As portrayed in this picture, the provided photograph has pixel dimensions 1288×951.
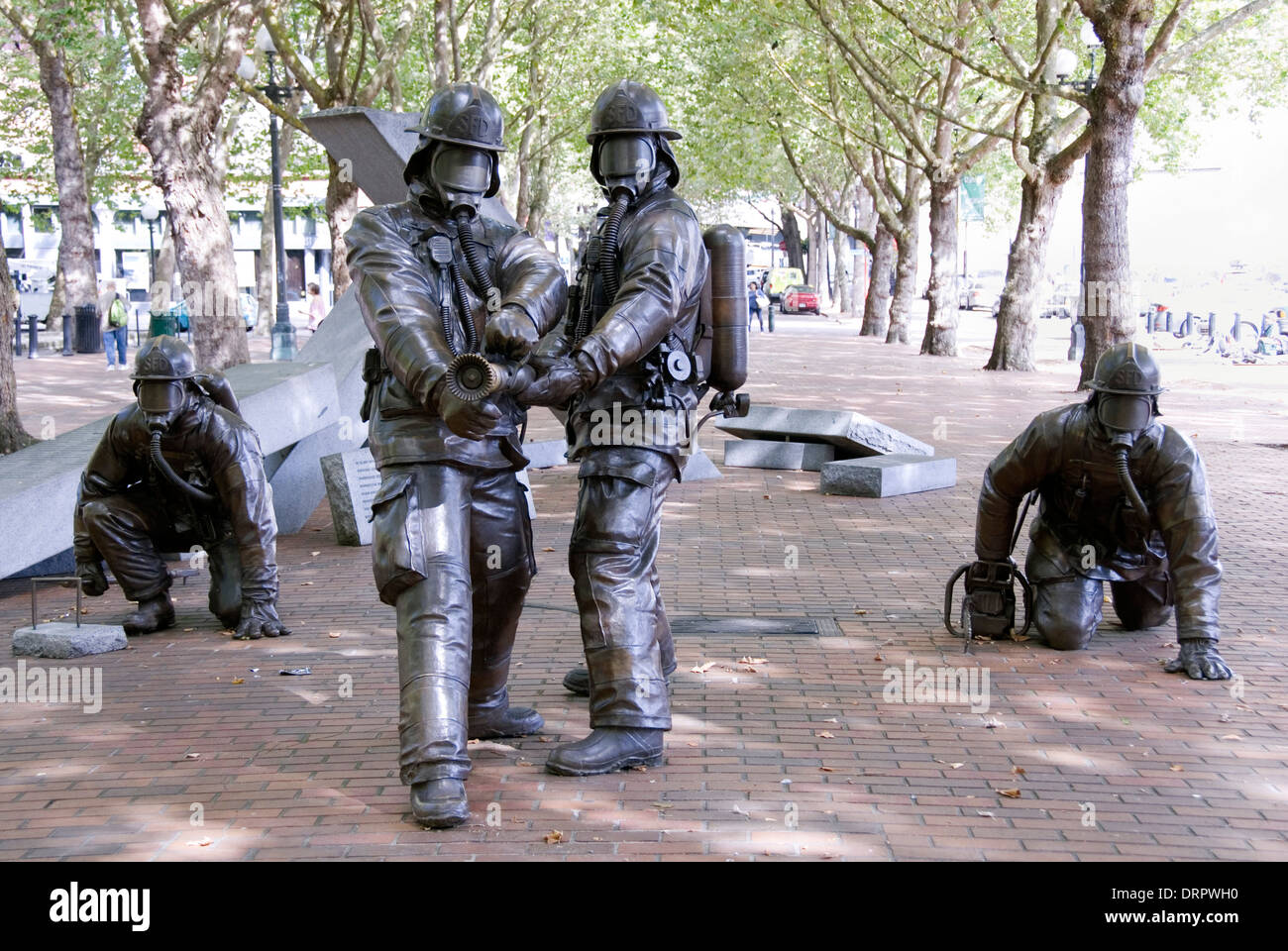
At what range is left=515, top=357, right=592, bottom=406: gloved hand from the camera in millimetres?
4410

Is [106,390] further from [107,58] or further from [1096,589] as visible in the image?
[1096,589]

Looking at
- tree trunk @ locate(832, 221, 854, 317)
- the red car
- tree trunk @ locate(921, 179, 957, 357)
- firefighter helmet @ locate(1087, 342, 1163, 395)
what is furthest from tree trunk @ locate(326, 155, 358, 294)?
the red car

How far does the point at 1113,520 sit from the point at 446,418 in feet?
12.6

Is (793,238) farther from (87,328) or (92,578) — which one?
(92,578)

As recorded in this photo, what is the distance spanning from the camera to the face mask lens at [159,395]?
6945mm

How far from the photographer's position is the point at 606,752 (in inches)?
193

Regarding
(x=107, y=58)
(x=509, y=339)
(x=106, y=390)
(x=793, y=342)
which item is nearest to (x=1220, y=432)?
(x=509, y=339)

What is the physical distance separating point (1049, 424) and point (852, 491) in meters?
5.27

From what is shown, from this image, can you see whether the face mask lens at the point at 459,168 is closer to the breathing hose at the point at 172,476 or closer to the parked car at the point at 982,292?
the breathing hose at the point at 172,476

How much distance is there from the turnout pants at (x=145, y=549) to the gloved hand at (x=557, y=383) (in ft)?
11.3

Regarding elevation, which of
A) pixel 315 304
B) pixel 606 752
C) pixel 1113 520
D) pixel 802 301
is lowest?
pixel 606 752

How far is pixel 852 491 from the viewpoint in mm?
11914

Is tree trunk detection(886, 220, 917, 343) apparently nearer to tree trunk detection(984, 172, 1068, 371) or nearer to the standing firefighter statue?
tree trunk detection(984, 172, 1068, 371)

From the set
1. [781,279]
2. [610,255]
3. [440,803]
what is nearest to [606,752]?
[440,803]
